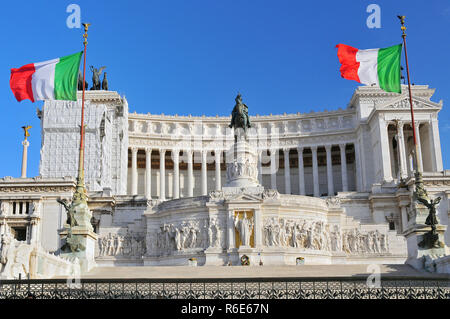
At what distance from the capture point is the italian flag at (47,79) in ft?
115

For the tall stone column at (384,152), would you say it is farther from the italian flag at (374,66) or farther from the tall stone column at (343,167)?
the italian flag at (374,66)

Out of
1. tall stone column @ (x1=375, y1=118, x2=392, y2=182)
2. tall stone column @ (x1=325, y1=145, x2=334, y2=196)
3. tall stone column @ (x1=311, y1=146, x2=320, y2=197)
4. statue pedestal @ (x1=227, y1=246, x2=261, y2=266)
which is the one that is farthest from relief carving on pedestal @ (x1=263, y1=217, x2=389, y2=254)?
tall stone column @ (x1=311, y1=146, x2=320, y2=197)

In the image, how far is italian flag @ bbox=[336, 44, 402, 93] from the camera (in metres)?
35.4

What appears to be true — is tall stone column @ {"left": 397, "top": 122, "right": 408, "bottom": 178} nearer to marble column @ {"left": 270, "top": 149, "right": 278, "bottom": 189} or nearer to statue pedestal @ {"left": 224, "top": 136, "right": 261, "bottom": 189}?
marble column @ {"left": 270, "top": 149, "right": 278, "bottom": 189}

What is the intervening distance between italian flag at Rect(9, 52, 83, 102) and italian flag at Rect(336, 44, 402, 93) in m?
16.1

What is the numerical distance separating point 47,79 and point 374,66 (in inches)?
769

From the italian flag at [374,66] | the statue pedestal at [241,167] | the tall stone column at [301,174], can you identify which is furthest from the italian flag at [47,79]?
the tall stone column at [301,174]

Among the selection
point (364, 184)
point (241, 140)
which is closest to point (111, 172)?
point (241, 140)

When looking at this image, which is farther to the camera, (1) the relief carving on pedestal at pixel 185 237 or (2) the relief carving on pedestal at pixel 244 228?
(1) the relief carving on pedestal at pixel 185 237

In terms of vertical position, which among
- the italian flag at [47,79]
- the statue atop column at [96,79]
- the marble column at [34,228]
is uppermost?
the statue atop column at [96,79]

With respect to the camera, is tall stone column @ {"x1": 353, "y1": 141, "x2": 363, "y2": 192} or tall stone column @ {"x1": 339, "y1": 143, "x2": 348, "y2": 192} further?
tall stone column @ {"x1": 339, "y1": 143, "x2": 348, "y2": 192}

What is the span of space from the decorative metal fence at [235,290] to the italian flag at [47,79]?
17.7m

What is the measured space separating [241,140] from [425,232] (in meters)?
19.9
